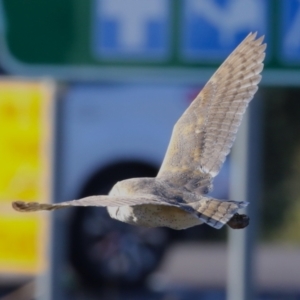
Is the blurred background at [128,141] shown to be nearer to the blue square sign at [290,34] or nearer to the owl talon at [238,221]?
the blue square sign at [290,34]

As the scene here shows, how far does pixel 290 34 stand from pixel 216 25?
1.16ft

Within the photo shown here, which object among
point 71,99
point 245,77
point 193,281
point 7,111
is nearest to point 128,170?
point 71,99

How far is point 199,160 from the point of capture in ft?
12.7

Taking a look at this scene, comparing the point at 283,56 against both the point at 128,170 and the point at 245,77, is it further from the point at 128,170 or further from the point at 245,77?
the point at 128,170

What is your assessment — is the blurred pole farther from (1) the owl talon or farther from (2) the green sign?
(1) the owl talon

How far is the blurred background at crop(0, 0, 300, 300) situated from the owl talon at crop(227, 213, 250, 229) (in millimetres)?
1649

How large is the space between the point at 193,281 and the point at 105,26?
5203 mm

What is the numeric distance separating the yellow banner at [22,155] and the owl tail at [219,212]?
391 centimetres

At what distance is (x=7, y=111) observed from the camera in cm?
736

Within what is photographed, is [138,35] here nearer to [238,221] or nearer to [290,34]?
[290,34]

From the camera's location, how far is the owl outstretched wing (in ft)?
12.5

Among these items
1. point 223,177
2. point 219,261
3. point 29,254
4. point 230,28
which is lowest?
point 219,261

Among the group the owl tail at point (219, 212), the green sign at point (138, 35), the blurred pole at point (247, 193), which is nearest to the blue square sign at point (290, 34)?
the green sign at point (138, 35)

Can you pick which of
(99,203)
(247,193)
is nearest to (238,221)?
(99,203)
